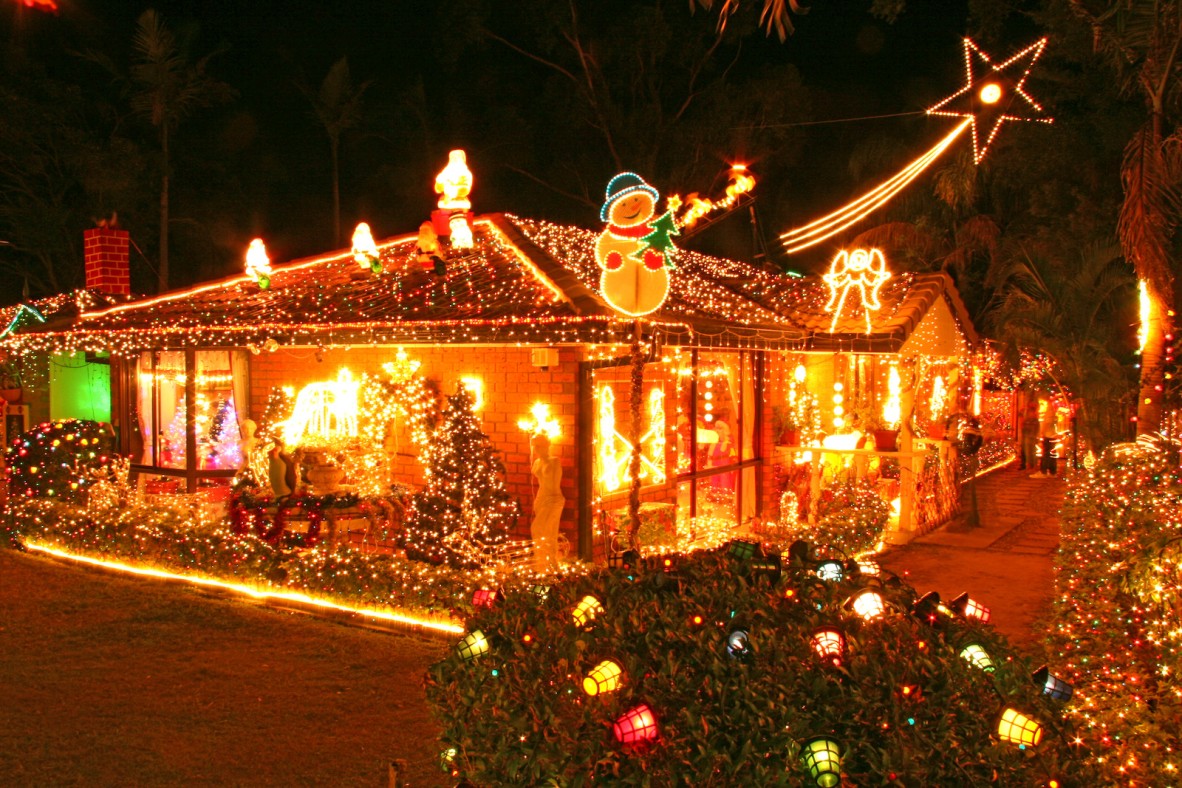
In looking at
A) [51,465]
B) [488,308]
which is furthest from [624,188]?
[51,465]

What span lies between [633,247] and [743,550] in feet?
12.2

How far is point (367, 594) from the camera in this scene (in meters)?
8.16

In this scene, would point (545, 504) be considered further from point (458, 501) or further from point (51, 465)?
point (51, 465)

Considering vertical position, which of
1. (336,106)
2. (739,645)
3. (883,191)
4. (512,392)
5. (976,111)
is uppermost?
(336,106)

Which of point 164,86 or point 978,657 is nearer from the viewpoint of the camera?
point 978,657

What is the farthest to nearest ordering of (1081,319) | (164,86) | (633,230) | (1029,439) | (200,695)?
(1029,439) < (164,86) < (1081,319) < (633,230) < (200,695)

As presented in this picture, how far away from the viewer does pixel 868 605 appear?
3.45 m

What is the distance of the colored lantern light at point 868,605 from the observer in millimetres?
3422

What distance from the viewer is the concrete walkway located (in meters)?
8.59

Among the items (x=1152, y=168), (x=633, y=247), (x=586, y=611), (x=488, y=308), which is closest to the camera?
(x=586, y=611)

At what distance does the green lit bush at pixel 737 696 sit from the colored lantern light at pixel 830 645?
1.0 inches

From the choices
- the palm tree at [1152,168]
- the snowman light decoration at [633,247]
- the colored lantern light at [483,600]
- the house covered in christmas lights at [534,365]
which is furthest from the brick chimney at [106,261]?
the palm tree at [1152,168]

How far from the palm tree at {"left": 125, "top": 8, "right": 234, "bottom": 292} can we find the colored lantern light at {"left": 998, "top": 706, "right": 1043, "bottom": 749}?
2178cm

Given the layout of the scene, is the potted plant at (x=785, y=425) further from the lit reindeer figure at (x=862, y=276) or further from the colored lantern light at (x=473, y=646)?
the colored lantern light at (x=473, y=646)
